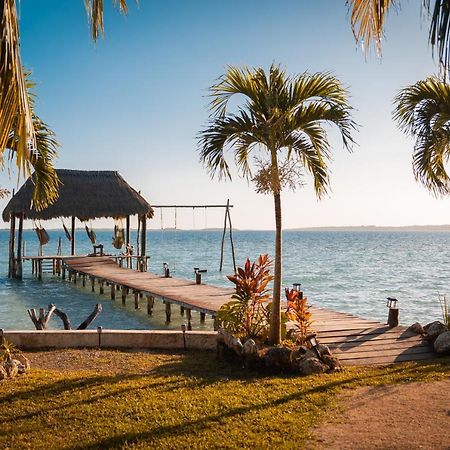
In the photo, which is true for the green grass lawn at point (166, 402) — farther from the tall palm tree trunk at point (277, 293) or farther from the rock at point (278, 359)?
the tall palm tree trunk at point (277, 293)

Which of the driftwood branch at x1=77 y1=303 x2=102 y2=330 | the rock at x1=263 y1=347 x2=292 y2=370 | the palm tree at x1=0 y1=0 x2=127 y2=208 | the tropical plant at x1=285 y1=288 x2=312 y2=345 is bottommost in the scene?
the driftwood branch at x1=77 y1=303 x2=102 y2=330

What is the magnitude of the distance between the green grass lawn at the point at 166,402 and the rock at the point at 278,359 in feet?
0.79

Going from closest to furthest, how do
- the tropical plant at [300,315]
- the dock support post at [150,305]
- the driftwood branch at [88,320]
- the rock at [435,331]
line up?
the tropical plant at [300,315], the rock at [435,331], the driftwood branch at [88,320], the dock support post at [150,305]

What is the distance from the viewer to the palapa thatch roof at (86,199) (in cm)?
2809

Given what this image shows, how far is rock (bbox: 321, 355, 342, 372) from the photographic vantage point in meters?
8.17

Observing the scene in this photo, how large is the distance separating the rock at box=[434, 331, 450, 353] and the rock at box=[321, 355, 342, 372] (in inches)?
83.4

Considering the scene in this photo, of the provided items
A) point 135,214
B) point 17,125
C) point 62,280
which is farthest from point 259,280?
point 62,280

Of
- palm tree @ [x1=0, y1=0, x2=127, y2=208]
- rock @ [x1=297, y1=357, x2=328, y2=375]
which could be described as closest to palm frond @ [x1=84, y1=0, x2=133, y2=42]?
palm tree @ [x1=0, y1=0, x2=127, y2=208]

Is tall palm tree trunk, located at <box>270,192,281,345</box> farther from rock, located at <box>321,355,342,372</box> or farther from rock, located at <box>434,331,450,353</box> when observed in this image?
rock, located at <box>434,331,450,353</box>

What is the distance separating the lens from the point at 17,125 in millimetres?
4047

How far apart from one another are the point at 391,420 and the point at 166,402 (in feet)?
8.43

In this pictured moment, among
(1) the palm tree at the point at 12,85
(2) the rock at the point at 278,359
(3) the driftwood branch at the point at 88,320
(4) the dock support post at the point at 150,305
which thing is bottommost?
(4) the dock support post at the point at 150,305

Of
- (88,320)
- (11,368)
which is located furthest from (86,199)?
(11,368)

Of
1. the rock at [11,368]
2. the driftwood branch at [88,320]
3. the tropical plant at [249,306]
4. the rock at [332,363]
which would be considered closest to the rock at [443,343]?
the rock at [332,363]
